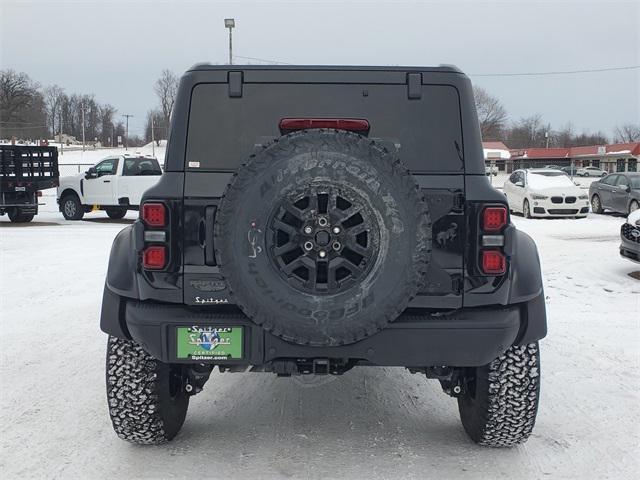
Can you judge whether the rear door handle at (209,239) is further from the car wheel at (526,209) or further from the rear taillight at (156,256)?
the car wheel at (526,209)

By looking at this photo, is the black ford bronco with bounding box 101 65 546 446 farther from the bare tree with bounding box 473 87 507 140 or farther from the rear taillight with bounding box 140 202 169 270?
the bare tree with bounding box 473 87 507 140

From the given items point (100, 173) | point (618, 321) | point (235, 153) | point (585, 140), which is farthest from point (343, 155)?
point (585, 140)

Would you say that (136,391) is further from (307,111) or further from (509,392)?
(509,392)

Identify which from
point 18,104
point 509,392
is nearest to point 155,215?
point 509,392

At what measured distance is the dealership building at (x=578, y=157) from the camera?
2633 inches

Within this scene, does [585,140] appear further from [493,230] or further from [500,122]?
[493,230]

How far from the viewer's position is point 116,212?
19.5 m

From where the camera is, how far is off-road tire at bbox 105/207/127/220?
61.6 feet

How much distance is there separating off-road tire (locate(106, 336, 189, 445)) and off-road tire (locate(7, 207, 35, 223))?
16.5 metres

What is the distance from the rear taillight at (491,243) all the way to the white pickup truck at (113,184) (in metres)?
16.1

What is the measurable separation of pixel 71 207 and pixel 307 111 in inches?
680

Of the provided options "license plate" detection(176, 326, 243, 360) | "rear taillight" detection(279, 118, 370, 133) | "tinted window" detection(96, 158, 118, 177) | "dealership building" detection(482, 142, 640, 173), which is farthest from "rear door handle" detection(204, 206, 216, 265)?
"dealership building" detection(482, 142, 640, 173)

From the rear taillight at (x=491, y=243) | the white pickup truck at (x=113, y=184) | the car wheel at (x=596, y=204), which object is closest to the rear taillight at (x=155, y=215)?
the rear taillight at (x=491, y=243)

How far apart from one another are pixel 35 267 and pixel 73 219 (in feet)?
31.5
